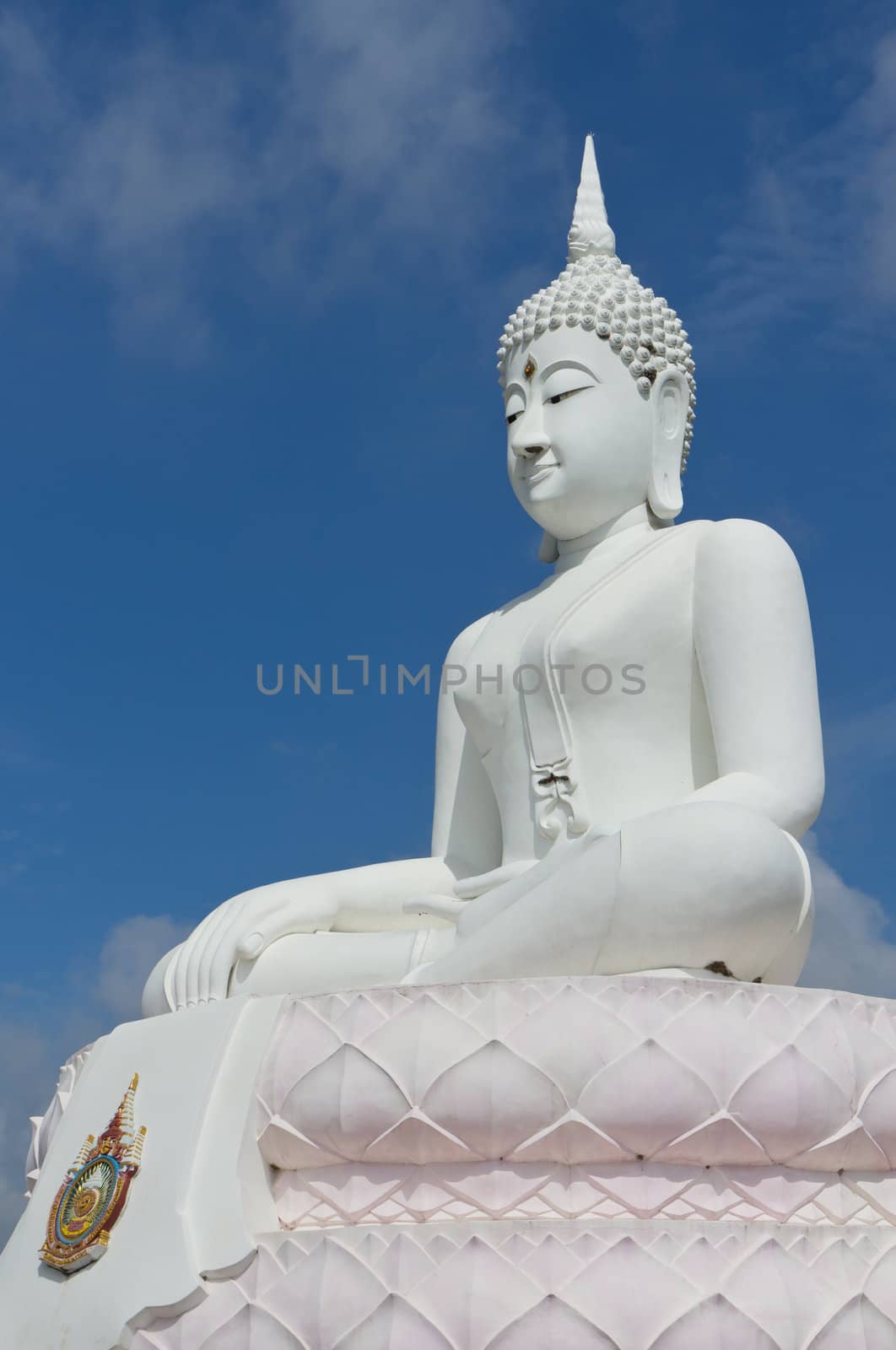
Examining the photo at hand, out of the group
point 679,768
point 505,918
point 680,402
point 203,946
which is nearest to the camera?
point 505,918

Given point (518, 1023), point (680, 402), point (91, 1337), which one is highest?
point (680, 402)

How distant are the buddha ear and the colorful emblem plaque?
2.63 metres


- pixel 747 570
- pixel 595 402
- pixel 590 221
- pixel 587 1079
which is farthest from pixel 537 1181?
pixel 590 221

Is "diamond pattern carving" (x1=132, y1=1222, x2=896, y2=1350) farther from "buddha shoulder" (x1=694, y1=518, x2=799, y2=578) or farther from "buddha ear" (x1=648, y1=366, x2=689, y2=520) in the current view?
"buddha ear" (x1=648, y1=366, x2=689, y2=520)

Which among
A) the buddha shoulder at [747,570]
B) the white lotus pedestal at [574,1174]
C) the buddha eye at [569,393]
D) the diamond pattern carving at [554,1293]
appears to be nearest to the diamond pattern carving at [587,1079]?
the white lotus pedestal at [574,1174]

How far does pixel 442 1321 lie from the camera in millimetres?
3203

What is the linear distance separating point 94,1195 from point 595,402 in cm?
289

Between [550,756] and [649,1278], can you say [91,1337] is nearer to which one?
[649,1278]

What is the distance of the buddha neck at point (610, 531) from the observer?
209 inches

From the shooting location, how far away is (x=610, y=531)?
5336mm

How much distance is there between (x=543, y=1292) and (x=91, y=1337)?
1.04m

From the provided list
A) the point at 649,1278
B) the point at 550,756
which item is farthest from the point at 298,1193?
the point at 550,756

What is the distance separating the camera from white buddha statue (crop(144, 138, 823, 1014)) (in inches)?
155

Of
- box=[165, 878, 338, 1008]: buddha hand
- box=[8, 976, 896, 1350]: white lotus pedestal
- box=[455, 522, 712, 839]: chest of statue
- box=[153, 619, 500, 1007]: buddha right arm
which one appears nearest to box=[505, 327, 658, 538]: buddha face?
box=[455, 522, 712, 839]: chest of statue
